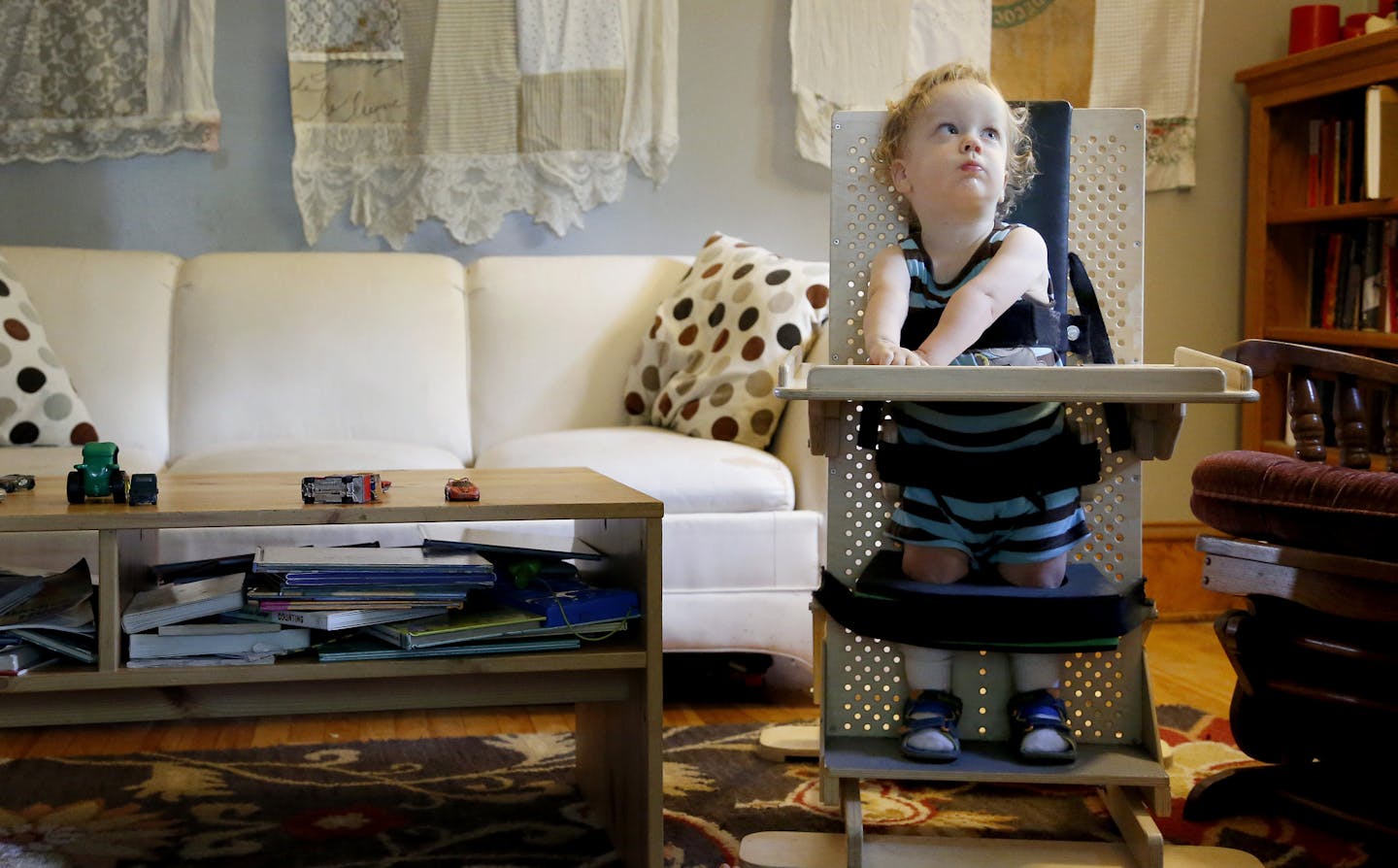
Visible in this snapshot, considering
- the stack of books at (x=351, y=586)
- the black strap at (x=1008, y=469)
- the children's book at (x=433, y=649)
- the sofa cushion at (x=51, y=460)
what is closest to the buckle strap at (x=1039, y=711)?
the black strap at (x=1008, y=469)

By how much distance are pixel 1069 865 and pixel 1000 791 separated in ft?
1.14

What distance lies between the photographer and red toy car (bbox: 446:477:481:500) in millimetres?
1483

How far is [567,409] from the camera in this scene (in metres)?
2.83

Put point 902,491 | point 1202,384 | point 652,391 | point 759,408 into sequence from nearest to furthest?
point 1202,384 < point 902,491 < point 759,408 < point 652,391

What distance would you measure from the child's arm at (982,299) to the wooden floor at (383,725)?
946 mm

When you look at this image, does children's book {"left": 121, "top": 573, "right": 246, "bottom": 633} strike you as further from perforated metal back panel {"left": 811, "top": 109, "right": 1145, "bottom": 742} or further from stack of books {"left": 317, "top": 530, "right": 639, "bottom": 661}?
perforated metal back panel {"left": 811, "top": 109, "right": 1145, "bottom": 742}

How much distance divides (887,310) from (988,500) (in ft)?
0.83

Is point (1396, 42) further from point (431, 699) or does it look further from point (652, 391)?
point (431, 699)

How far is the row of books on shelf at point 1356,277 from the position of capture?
2867mm

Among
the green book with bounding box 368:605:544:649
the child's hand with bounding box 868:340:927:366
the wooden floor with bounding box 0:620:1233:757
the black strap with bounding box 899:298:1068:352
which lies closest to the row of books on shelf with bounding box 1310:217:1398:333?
the wooden floor with bounding box 0:620:1233:757

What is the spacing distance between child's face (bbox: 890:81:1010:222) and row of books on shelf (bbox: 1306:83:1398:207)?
160 centimetres

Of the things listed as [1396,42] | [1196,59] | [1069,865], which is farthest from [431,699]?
[1196,59]

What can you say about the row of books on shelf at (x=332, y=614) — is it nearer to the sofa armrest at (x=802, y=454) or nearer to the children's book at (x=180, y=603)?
the children's book at (x=180, y=603)

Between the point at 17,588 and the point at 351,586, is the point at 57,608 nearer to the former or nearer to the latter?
the point at 17,588
